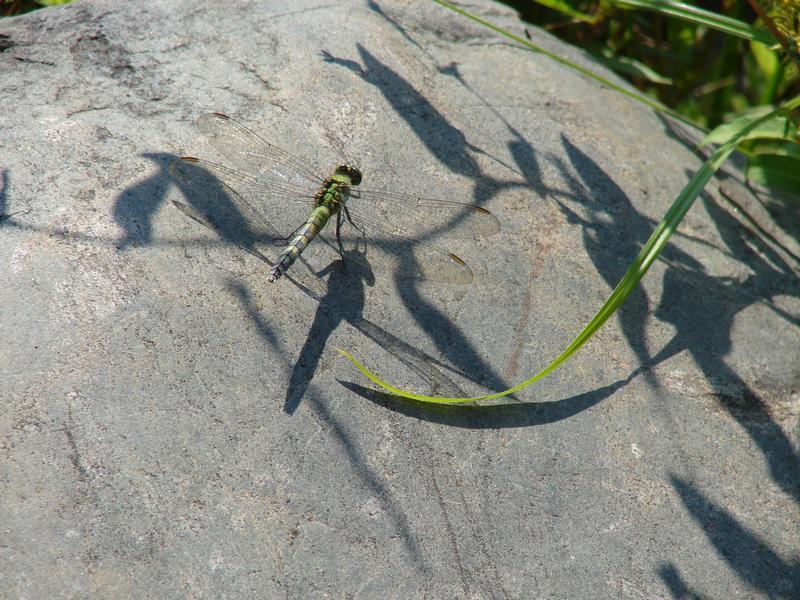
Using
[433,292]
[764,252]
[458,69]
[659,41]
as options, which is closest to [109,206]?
[433,292]

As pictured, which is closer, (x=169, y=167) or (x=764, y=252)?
(x=169, y=167)

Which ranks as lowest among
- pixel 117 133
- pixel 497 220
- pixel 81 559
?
pixel 81 559

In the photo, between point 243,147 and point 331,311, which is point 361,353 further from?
point 243,147

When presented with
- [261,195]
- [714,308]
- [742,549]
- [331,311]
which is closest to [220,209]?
[261,195]

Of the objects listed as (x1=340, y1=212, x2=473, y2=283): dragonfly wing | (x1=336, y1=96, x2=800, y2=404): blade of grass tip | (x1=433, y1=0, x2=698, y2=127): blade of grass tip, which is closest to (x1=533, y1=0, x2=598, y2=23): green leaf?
(x1=433, y1=0, x2=698, y2=127): blade of grass tip

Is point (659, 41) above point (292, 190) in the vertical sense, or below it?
above

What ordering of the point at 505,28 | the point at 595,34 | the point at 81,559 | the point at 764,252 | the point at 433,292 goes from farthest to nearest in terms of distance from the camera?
the point at 595,34 → the point at 505,28 → the point at 764,252 → the point at 433,292 → the point at 81,559

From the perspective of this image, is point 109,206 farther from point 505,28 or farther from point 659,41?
point 659,41
